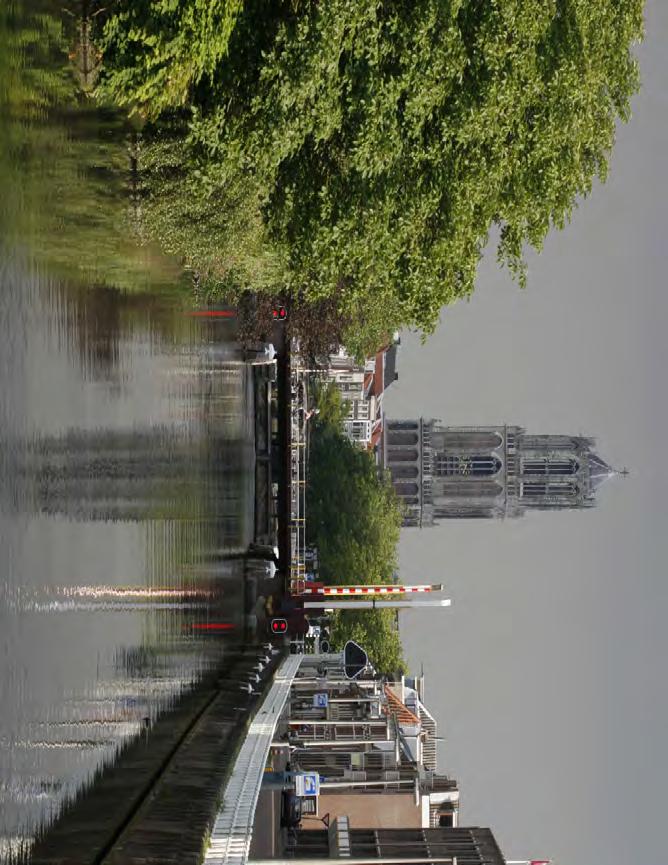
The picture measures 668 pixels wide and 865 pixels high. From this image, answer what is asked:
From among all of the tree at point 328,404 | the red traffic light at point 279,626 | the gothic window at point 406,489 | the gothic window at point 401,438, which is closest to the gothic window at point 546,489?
the gothic window at point 406,489

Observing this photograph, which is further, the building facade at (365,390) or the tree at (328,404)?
the building facade at (365,390)

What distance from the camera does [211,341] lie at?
38.0m

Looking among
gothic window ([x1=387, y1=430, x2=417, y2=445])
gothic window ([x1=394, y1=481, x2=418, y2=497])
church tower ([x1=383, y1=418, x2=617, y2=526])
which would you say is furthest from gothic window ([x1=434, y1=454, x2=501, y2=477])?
gothic window ([x1=387, y1=430, x2=417, y2=445])

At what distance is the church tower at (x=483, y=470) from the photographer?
549 feet

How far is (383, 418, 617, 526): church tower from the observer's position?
16738 centimetres

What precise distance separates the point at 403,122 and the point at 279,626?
25.1 meters

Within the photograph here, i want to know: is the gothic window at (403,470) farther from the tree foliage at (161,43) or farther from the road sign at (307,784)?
the tree foliage at (161,43)

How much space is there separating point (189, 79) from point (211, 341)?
16801mm

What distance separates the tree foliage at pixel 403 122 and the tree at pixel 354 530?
6503 centimetres

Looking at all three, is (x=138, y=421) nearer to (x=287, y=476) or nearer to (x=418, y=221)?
(x=418, y=221)

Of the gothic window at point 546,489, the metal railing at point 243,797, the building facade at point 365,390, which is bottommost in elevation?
the metal railing at point 243,797

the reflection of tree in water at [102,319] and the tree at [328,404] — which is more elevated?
the tree at [328,404]

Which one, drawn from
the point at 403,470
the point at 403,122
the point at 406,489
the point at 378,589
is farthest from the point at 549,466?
the point at 403,122

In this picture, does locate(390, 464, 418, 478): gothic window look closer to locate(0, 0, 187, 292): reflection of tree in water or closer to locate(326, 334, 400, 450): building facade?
locate(326, 334, 400, 450): building facade
